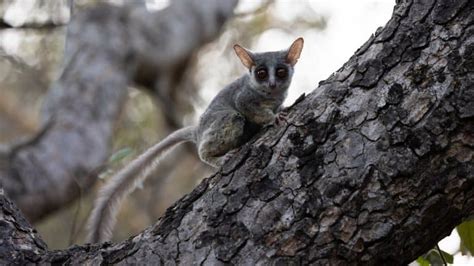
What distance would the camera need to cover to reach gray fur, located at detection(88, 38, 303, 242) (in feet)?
15.1

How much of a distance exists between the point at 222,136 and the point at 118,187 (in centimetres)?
98

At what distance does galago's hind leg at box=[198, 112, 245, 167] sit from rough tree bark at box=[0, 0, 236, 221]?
175 cm

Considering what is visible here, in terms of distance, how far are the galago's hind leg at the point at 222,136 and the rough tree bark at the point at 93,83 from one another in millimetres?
1754

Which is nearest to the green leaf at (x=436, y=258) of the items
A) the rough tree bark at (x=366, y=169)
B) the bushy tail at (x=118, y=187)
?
the rough tree bark at (x=366, y=169)

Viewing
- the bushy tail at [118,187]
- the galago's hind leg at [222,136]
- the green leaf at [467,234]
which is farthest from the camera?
the bushy tail at [118,187]

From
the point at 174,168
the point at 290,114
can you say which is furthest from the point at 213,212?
the point at 174,168

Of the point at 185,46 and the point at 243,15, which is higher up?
the point at 243,15

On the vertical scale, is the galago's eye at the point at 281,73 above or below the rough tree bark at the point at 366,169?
above

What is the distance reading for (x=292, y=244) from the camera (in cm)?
292

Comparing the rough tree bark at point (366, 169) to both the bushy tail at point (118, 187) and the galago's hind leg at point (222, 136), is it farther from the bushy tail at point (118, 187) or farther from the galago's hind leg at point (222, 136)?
the bushy tail at point (118, 187)

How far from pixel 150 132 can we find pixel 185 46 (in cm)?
169

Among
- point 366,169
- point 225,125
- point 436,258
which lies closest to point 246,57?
point 225,125

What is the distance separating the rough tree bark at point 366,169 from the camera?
9.23ft

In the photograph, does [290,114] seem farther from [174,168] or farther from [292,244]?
[174,168]
